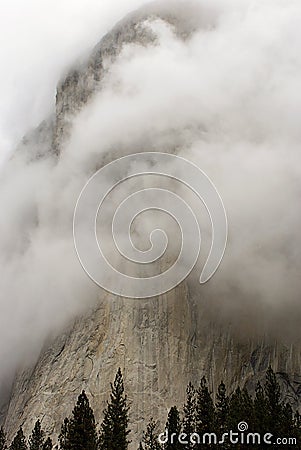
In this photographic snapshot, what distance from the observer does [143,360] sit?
50062mm

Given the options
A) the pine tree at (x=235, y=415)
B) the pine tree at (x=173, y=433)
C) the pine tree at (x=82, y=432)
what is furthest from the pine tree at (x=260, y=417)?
the pine tree at (x=82, y=432)

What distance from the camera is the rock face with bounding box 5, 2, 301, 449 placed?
4878cm

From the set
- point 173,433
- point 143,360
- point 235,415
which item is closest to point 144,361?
point 143,360

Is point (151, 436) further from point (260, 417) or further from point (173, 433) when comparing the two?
point (260, 417)

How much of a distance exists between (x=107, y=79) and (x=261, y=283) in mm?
28035

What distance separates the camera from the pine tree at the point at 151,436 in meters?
41.6

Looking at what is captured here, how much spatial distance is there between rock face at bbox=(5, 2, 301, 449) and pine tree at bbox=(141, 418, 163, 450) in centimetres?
99

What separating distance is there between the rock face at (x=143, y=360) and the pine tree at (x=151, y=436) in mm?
991

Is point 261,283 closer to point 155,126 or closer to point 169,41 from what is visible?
point 155,126

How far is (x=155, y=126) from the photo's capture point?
61.8m

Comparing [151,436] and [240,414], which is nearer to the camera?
[240,414]

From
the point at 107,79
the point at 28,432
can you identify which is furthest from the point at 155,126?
the point at 28,432

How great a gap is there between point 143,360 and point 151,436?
967cm

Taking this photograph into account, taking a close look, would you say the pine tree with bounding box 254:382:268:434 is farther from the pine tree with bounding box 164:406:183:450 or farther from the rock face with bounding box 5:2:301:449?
the rock face with bounding box 5:2:301:449
